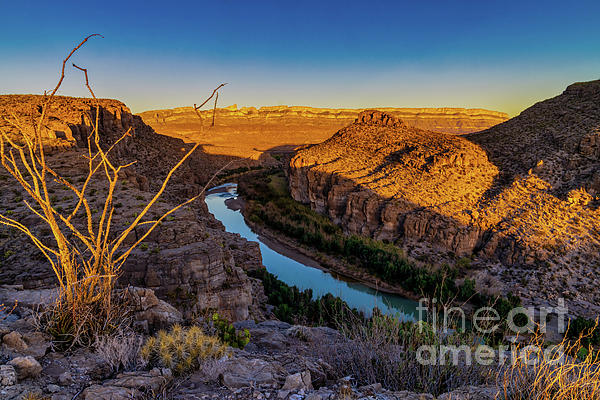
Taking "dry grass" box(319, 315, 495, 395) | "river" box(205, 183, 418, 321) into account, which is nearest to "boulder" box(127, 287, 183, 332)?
"dry grass" box(319, 315, 495, 395)

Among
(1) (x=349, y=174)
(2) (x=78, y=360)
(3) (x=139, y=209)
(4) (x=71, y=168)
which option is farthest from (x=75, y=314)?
(1) (x=349, y=174)

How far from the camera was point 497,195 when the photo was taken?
21125mm

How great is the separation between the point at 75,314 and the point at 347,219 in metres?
22.4

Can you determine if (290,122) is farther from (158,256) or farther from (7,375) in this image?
(7,375)

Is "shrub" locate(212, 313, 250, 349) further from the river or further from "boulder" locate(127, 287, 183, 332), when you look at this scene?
Result: the river

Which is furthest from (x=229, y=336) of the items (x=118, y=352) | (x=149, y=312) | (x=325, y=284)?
(x=325, y=284)

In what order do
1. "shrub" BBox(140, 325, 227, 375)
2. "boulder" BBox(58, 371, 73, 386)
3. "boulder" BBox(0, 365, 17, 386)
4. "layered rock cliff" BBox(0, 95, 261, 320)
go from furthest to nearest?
"layered rock cliff" BBox(0, 95, 261, 320), "shrub" BBox(140, 325, 227, 375), "boulder" BBox(58, 371, 73, 386), "boulder" BBox(0, 365, 17, 386)

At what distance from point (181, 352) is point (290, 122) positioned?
160 m

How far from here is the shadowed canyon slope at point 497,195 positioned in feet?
53.7

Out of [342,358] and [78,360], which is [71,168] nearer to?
[78,360]

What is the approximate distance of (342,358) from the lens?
165 inches

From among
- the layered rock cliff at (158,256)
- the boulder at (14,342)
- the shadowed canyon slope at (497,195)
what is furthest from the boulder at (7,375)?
the shadowed canyon slope at (497,195)

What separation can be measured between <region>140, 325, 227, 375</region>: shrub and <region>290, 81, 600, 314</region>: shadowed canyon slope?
16.4m

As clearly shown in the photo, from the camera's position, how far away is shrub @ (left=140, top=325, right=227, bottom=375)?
340 centimetres
